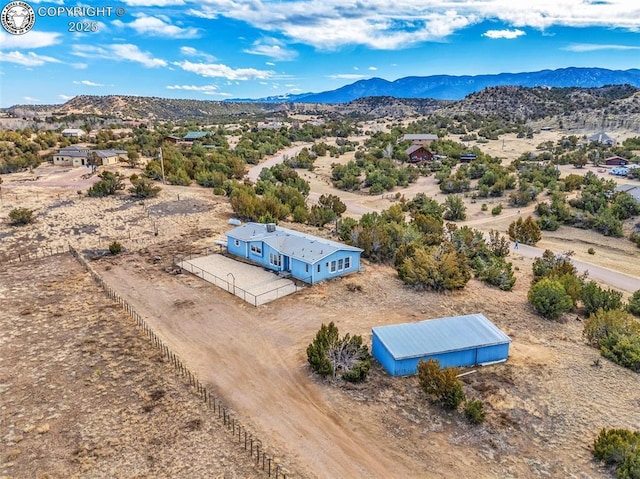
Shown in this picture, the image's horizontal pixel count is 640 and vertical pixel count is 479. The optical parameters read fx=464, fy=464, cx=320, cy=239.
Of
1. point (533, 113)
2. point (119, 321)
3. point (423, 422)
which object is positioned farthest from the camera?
point (533, 113)

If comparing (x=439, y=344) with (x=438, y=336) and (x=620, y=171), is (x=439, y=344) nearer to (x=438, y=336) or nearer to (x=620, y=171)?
(x=438, y=336)

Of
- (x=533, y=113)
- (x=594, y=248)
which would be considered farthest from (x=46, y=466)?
(x=533, y=113)

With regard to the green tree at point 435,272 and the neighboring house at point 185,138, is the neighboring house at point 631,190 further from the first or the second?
the neighboring house at point 185,138

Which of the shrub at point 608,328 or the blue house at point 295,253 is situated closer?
the shrub at point 608,328

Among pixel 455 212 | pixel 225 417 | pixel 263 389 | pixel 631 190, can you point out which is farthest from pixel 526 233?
pixel 225 417

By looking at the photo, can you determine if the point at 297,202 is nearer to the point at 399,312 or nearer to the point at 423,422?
the point at 399,312

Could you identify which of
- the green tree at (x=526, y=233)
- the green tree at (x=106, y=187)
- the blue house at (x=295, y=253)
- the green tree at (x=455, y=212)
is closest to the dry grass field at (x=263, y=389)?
the blue house at (x=295, y=253)

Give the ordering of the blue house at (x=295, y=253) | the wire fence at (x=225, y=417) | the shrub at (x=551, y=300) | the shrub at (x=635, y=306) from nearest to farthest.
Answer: the wire fence at (x=225, y=417), the shrub at (x=551, y=300), the shrub at (x=635, y=306), the blue house at (x=295, y=253)
